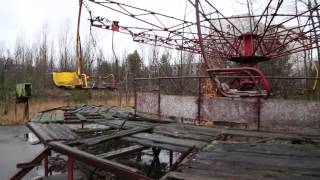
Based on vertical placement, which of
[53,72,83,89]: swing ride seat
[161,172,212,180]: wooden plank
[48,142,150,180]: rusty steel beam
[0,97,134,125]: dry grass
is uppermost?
[53,72,83,89]: swing ride seat

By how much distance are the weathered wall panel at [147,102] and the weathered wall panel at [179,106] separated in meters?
0.31

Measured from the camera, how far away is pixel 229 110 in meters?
8.45

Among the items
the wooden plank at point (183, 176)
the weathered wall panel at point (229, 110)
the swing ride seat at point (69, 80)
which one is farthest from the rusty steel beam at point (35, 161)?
the swing ride seat at point (69, 80)

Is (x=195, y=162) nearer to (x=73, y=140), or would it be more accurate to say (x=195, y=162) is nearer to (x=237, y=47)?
(x=73, y=140)

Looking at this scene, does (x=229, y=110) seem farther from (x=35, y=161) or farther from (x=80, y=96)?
(x=80, y=96)

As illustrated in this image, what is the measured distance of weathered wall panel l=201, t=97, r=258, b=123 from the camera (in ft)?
26.5

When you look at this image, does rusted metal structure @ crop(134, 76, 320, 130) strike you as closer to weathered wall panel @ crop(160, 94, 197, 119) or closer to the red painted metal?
weathered wall panel @ crop(160, 94, 197, 119)

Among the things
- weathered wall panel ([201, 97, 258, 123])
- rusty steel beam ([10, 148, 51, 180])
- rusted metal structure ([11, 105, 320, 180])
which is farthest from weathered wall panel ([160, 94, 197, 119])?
rusty steel beam ([10, 148, 51, 180])

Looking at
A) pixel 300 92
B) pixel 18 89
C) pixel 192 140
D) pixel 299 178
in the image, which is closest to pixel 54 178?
pixel 192 140

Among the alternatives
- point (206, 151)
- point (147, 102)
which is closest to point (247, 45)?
point (147, 102)

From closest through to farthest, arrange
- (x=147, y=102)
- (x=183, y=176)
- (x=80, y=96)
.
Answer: (x=183, y=176) < (x=147, y=102) < (x=80, y=96)

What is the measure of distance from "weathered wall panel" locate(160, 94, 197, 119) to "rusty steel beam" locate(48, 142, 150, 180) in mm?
3707

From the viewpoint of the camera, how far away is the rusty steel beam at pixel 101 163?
14.6 feet

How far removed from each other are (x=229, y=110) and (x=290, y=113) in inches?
54.4
